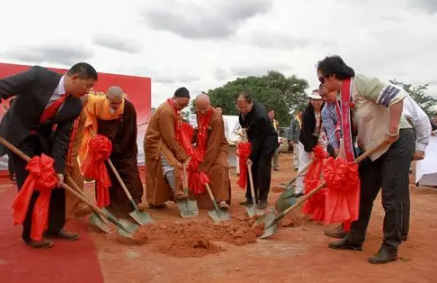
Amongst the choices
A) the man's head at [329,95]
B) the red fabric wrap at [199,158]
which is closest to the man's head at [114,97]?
the red fabric wrap at [199,158]

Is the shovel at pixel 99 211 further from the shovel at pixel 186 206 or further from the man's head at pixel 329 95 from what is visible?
the man's head at pixel 329 95

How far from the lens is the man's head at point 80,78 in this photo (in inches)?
152

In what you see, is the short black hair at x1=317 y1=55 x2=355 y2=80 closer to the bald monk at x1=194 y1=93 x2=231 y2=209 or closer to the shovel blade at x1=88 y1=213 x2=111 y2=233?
the bald monk at x1=194 y1=93 x2=231 y2=209

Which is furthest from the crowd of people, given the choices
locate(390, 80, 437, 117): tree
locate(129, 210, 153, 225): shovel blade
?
locate(390, 80, 437, 117): tree

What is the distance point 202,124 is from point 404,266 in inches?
133

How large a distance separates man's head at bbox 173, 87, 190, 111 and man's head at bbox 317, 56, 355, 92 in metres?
2.38

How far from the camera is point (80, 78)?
3.86 m

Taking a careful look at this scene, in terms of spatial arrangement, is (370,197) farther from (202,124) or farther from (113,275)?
(202,124)

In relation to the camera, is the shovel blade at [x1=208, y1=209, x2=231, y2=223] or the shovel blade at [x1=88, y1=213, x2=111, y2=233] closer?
the shovel blade at [x1=88, y1=213, x2=111, y2=233]

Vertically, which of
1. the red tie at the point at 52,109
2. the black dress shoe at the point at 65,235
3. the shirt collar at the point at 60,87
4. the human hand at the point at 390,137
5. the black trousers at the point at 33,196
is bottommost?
the black dress shoe at the point at 65,235

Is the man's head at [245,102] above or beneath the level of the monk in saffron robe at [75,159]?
above

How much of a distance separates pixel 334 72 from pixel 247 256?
1755mm

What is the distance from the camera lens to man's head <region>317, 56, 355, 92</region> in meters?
3.63

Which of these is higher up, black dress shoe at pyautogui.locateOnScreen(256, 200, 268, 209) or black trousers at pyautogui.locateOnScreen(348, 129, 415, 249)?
black trousers at pyautogui.locateOnScreen(348, 129, 415, 249)
